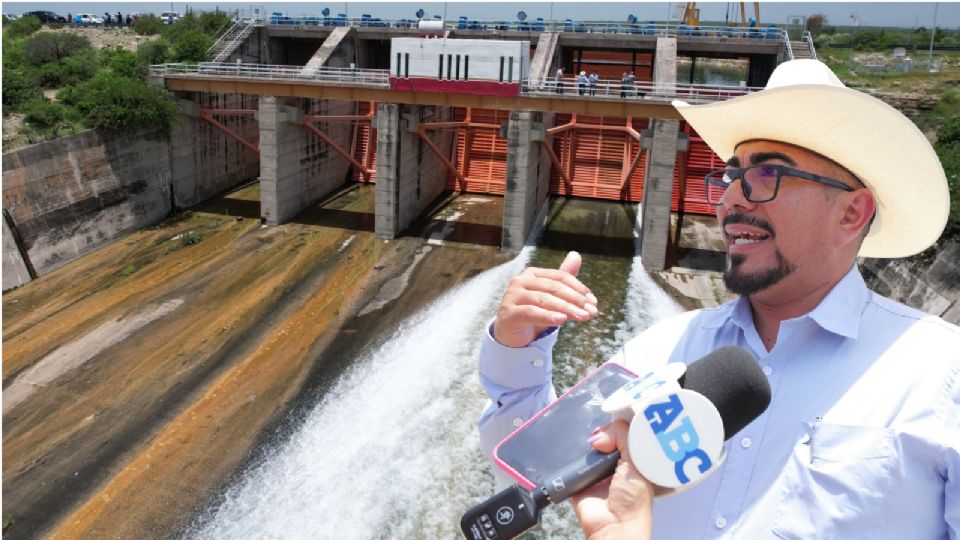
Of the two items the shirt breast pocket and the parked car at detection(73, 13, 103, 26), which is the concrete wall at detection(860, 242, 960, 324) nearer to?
the shirt breast pocket

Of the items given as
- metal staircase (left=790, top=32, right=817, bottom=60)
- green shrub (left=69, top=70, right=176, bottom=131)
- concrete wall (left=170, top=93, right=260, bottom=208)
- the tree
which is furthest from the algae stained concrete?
the tree

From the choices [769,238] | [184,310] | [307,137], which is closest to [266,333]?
[184,310]

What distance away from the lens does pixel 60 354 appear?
17344 millimetres

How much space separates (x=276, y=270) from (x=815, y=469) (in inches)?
858

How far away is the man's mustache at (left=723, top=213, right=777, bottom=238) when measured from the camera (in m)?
2.92

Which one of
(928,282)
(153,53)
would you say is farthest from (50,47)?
(928,282)

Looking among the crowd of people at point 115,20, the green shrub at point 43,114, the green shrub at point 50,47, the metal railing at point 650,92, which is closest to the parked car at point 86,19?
the crowd of people at point 115,20

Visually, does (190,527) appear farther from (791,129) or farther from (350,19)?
(350,19)

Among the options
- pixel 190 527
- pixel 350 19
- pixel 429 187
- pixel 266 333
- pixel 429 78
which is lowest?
pixel 190 527

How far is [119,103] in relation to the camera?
2527cm

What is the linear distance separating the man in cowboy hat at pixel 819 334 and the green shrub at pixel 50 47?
3416cm

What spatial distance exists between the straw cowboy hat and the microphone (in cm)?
118

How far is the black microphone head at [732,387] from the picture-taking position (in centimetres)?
221

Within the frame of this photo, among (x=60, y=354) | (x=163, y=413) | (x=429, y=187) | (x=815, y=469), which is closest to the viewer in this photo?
(x=815, y=469)
